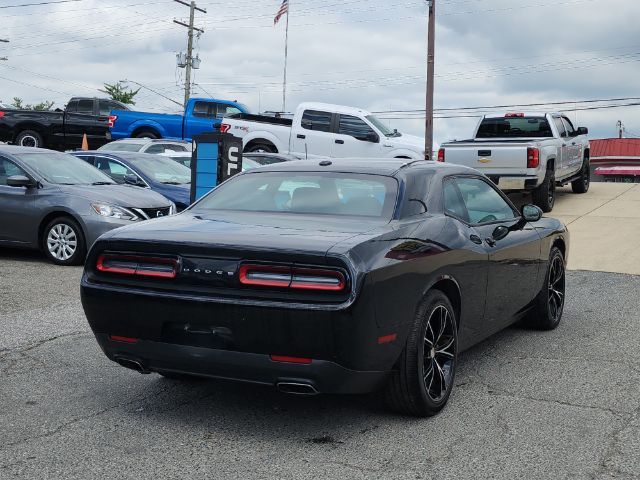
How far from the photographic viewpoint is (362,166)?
558cm

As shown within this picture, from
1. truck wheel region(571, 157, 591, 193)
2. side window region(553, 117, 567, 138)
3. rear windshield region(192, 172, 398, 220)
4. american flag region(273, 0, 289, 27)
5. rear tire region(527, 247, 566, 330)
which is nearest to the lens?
rear windshield region(192, 172, 398, 220)

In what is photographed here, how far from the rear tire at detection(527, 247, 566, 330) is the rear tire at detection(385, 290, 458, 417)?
2.21 meters

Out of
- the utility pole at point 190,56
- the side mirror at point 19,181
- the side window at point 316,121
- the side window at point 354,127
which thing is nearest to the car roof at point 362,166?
the side mirror at point 19,181

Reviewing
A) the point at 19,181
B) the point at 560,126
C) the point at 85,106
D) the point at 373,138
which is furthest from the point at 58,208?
the point at 85,106

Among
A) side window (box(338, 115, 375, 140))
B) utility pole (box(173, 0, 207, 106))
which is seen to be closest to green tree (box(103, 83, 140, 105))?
utility pole (box(173, 0, 207, 106))

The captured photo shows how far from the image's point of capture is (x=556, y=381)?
5.64m

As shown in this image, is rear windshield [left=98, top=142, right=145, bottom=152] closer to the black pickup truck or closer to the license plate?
the black pickup truck

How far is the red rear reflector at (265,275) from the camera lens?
14.0 ft

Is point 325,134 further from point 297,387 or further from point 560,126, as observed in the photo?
point 297,387

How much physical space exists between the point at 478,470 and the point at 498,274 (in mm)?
2136

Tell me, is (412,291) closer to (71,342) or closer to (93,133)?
(71,342)

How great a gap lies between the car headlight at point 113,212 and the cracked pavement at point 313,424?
4359 mm

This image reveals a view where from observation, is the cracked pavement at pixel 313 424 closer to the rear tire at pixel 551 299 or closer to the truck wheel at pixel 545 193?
the rear tire at pixel 551 299

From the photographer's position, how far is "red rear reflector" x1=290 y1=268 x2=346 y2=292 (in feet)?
13.7
